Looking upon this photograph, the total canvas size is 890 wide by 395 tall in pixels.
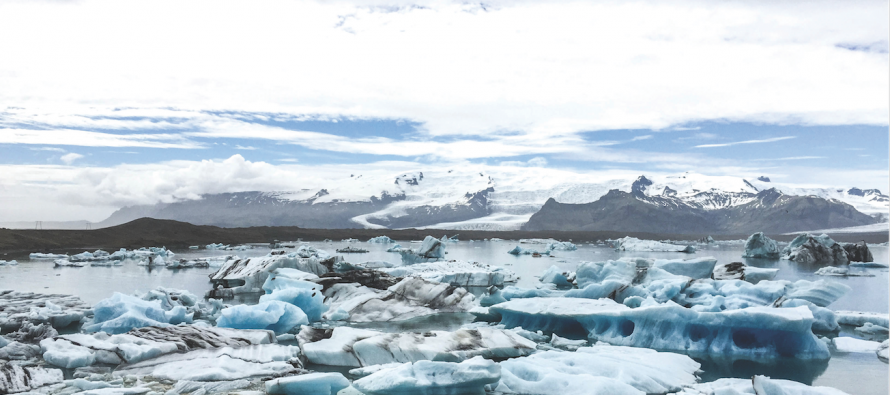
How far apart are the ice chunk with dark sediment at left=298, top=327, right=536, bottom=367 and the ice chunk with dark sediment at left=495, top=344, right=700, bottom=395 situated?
28.0 inches

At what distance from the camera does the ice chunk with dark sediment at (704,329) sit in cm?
781

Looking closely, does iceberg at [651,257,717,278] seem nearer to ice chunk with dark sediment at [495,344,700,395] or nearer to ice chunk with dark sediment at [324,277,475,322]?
ice chunk with dark sediment at [324,277,475,322]

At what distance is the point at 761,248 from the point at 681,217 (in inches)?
4079

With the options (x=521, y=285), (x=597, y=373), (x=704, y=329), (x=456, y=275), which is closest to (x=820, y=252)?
(x=521, y=285)

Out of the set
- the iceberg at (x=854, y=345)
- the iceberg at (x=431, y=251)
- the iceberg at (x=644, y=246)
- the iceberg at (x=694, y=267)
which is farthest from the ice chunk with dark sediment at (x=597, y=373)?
the iceberg at (x=644, y=246)

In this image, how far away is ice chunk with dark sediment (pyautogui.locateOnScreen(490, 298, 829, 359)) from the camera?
7.81 metres

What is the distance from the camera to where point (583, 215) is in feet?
422

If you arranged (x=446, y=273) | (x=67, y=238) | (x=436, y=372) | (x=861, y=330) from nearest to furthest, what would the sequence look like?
(x=436, y=372), (x=861, y=330), (x=446, y=273), (x=67, y=238)

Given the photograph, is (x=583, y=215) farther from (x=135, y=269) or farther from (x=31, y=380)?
(x=31, y=380)

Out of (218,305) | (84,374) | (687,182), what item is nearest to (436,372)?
(84,374)

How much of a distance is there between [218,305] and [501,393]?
6.55 meters

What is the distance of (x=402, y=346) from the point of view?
7.27 meters

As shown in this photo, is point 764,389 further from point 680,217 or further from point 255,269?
point 680,217

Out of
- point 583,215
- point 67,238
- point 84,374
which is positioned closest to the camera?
point 84,374
